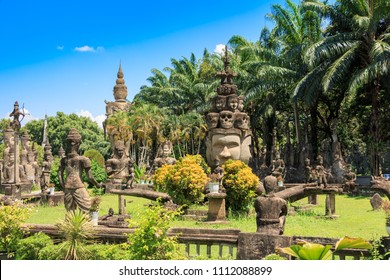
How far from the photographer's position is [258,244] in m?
6.27

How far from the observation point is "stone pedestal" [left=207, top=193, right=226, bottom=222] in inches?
462

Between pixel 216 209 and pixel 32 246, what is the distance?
229 inches

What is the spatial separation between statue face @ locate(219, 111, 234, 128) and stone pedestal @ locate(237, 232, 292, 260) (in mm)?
10236

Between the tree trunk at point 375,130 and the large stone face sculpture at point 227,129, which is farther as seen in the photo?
the tree trunk at point 375,130

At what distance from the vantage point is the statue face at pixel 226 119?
1639 centimetres

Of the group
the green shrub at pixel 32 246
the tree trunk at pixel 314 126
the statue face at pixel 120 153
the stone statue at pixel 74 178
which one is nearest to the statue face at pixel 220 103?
the statue face at pixel 120 153

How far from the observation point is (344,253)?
6.03m

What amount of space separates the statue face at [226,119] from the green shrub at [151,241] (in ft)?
34.5

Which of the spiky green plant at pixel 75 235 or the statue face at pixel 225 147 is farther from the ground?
the statue face at pixel 225 147

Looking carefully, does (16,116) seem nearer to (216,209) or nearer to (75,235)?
(216,209)

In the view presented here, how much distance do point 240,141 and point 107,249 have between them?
10912mm

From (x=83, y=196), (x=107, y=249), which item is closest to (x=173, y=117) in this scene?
(x=83, y=196)

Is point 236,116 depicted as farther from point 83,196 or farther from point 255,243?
point 255,243

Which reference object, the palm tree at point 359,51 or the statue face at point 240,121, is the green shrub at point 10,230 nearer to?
the statue face at point 240,121
